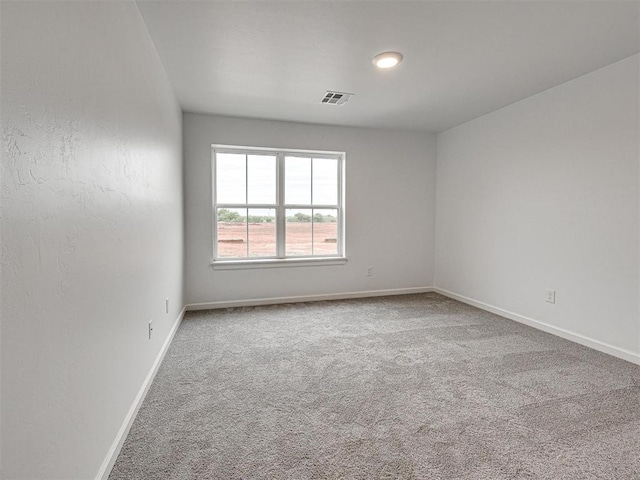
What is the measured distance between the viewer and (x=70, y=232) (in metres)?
1.14

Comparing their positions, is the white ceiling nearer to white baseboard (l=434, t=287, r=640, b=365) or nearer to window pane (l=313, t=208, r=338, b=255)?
window pane (l=313, t=208, r=338, b=255)

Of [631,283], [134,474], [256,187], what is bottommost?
[134,474]

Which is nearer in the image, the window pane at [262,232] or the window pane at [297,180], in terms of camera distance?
the window pane at [262,232]

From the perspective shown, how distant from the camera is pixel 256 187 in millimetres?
4367

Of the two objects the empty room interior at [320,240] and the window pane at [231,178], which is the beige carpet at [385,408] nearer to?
the empty room interior at [320,240]

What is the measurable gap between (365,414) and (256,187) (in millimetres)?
3195

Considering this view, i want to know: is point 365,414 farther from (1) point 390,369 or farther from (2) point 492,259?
(2) point 492,259

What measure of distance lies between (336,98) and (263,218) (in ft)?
5.84

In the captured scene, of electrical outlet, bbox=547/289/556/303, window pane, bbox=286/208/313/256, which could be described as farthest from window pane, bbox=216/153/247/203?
electrical outlet, bbox=547/289/556/303

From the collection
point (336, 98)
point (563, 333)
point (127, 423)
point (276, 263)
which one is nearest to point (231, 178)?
point (276, 263)

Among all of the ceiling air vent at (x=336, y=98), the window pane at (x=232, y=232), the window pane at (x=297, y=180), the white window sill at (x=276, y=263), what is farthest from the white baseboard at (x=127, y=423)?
the ceiling air vent at (x=336, y=98)

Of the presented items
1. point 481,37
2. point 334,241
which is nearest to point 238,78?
point 481,37

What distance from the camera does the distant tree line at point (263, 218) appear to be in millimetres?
4270

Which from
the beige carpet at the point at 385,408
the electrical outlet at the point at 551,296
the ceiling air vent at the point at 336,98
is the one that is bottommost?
the beige carpet at the point at 385,408
